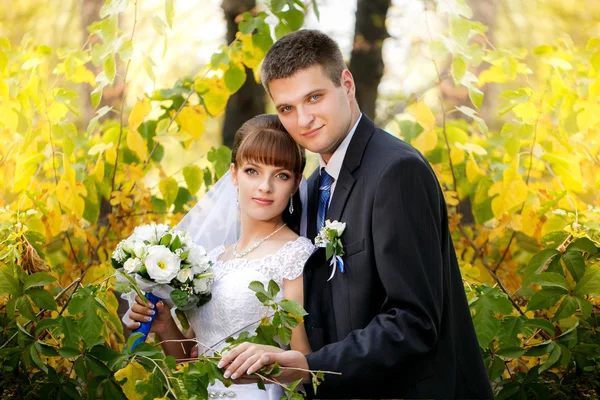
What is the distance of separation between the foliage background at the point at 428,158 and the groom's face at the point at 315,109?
1312mm

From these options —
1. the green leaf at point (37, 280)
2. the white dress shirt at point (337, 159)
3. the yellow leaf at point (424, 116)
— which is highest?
the white dress shirt at point (337, 159)

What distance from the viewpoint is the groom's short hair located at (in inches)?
99.8

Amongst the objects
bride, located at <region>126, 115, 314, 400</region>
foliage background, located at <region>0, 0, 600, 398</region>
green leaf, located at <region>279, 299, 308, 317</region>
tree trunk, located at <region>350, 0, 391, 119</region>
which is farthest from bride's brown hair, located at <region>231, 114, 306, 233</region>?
tree trunk, located at <region>350, 0, 391, 119</region>

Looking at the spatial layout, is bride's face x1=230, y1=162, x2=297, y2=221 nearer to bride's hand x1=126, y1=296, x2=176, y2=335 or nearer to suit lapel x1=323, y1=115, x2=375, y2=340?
suit lapel x1=323, y1=115, x2=375, y2=340

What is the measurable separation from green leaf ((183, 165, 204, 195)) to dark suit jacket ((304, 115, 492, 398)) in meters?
1.59

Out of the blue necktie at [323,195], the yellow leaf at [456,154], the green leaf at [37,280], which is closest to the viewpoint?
the blue necktie at [323,195]

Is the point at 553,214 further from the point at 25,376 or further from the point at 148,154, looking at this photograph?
the point at 25,376

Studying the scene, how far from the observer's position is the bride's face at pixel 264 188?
270cm

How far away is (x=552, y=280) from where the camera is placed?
131 inches

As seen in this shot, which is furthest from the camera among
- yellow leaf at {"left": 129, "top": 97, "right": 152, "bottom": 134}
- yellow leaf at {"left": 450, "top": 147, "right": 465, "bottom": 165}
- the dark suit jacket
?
yellow leaf at {"left": 450, "top": 147, "right": 465, "bottom": 165}

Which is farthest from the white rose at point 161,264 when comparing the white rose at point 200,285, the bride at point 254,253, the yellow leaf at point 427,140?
the yellow leaf at point 427,140

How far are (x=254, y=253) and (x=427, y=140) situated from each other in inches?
Result: 58.4

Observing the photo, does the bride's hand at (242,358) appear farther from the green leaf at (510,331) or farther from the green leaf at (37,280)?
the green leaf at (510,331)

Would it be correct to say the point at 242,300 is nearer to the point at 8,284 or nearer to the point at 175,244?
the point at 175,244
